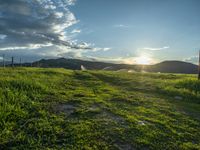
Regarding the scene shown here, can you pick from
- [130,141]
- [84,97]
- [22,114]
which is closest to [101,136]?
[130,141]

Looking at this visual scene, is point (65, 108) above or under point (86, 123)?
above

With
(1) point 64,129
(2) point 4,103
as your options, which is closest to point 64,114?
(1) point 64,129

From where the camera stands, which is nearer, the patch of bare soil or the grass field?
the grass field

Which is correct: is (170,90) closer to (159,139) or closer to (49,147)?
(159,139)

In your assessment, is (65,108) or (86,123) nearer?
(86,123)

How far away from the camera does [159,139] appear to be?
8.86m

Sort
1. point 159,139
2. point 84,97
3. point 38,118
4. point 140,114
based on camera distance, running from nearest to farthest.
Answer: point 159,139 < point 38,118 < point 140,114 < point 84,97

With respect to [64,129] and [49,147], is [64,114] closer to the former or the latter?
[64,129]

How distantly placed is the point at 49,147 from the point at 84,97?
7482mm

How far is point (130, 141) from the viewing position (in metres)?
8.41

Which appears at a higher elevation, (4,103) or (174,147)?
(4,103)

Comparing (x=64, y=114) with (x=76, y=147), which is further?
(x=64, y=114)

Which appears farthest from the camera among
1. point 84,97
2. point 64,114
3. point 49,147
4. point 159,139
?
point 84,97

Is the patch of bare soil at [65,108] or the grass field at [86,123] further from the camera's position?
the patch of bare soil at [65,108]
